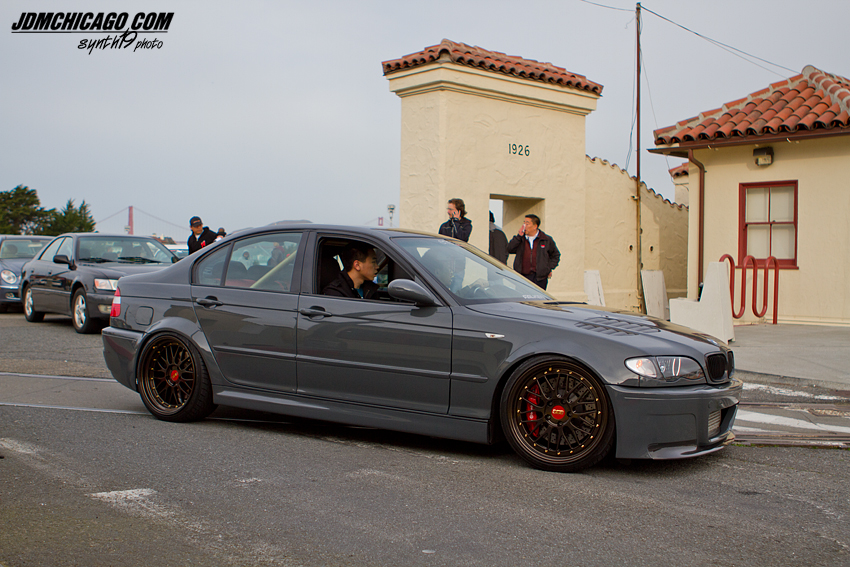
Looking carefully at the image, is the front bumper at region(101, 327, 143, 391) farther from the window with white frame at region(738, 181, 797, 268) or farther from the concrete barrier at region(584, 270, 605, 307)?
the window with white frame at region(738, 181, 797, 268)

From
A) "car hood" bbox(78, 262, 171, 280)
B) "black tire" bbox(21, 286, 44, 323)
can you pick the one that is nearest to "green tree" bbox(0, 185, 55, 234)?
"black tire" bbox(21, 286, 44, 323)

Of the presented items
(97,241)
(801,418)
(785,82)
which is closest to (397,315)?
(801,418)

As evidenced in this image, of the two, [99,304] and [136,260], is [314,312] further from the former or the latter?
[136,260]

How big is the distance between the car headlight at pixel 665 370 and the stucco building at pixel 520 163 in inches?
375

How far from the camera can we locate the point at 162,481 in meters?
4.43

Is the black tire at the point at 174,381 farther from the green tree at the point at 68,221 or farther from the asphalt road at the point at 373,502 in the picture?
the green tree at the point at 68,221

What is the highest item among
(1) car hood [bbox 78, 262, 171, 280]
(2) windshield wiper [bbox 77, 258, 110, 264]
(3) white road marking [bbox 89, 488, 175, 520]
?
(2) windshield wiper [bbox 77, 258, 110, 264]

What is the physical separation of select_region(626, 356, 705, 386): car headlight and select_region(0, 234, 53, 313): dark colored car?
14232 millimetres

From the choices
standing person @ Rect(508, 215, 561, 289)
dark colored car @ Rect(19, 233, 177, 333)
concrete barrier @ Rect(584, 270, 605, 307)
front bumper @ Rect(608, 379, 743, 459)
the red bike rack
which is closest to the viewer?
front bumper @ Rect(608, 379, 743, 459)

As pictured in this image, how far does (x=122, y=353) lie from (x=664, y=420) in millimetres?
4058

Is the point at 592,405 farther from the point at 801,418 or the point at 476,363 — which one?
the point at 801,418

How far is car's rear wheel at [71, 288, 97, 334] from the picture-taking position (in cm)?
1202

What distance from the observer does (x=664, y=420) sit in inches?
176

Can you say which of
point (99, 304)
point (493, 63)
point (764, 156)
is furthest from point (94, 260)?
point (764, 156)
